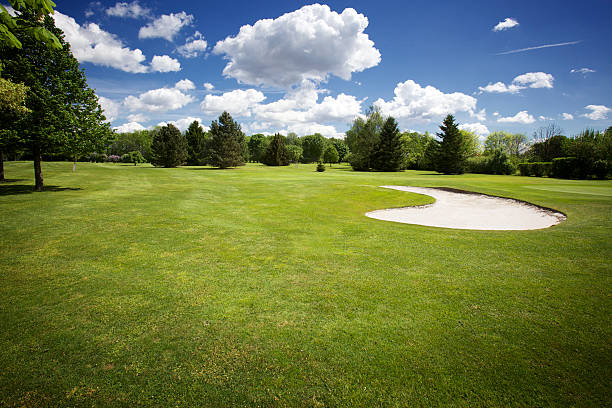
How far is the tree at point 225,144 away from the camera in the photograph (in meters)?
53.3

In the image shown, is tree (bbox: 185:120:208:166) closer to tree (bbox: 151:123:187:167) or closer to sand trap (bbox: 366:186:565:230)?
tree (bbox: 151:123:187:167)

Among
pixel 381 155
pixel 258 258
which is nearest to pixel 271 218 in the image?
pixel 258 258

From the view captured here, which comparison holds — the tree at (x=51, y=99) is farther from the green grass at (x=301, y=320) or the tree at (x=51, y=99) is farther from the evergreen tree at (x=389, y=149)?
the evergreen tree at (x=389, y=149)

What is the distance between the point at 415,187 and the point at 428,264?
1952 cm

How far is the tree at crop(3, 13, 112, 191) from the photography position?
1401 cm

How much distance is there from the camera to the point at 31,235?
24.9 ft

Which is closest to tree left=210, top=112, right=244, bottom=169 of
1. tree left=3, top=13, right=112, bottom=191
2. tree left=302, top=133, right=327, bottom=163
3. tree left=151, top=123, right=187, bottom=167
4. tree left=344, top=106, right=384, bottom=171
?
tree left=151, top=123, right=187, bottom=167

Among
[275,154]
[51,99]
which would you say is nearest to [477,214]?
[51,99]

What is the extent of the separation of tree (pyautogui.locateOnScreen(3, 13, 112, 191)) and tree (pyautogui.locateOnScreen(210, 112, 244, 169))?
3745 cm

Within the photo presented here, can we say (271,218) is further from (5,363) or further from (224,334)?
(5,363)

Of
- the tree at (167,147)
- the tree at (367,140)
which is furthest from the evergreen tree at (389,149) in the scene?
the tree at (167,147)

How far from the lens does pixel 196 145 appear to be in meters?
64.9

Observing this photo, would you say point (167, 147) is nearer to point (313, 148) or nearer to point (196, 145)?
point (196, 145)

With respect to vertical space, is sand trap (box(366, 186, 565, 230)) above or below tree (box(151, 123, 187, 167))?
below
